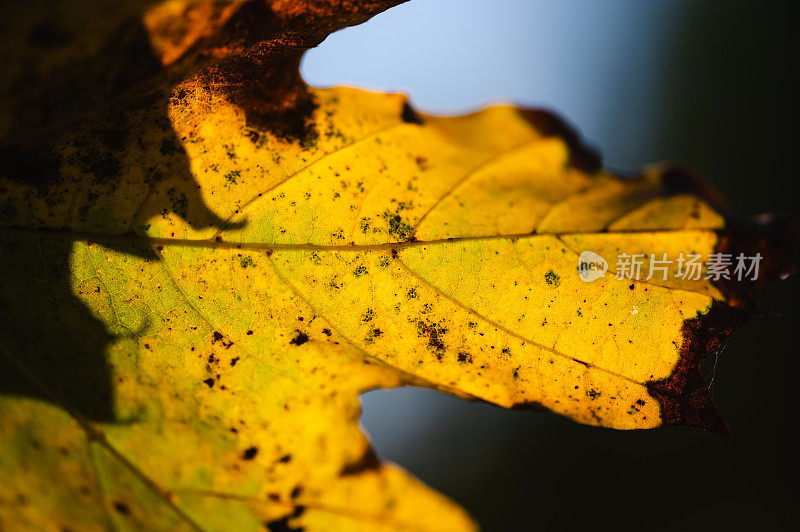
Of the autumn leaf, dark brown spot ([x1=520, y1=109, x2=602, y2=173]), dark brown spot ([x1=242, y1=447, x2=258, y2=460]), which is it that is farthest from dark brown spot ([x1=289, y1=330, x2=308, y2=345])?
dark brown spot ([x1=520, y1=109, x2=602, y2=173])

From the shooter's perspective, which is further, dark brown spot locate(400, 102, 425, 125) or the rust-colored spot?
dark brown spot locate(400, 102, 425, 125)

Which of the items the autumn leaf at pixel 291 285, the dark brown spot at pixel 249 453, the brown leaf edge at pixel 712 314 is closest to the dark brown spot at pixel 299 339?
the autumn leaf at pixel 291 285

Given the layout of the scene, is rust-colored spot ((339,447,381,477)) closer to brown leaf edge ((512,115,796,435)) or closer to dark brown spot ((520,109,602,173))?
brown leaf edge ((512,115,796,435))

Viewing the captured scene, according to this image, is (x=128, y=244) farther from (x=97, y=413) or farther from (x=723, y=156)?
(x=723, y=156)

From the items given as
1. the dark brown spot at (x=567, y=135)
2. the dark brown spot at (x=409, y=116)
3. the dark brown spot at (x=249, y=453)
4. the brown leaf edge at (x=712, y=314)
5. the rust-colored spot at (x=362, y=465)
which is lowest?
the rust-colored spot at (x=362, y=465)

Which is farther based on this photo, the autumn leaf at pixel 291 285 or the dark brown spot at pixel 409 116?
the dark brown spot at pixel 409 116

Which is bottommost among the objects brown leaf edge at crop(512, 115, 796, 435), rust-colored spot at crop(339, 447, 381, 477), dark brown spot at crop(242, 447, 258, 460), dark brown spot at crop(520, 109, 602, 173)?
rust-colored spot at crop(339, 447, 381, 477)

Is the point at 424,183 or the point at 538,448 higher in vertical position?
the point at 424,183

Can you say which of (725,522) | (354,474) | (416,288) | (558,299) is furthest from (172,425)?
(725,522)

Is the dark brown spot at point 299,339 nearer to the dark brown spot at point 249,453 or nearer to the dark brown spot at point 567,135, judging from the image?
the dark brown spot at point 249,453
